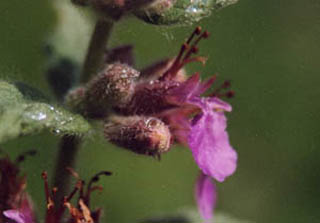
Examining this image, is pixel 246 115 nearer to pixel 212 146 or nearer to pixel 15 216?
pixel 212 146

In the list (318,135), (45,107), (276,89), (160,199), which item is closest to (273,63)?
(276,89)

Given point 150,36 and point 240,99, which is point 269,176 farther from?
point 150,36

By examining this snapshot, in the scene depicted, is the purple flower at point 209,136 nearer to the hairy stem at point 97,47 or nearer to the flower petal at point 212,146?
the flower petal at point 212,146

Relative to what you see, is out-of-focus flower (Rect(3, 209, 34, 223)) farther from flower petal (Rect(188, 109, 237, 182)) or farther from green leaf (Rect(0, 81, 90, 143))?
flower petal (Rect(188, 109, 237, 182))

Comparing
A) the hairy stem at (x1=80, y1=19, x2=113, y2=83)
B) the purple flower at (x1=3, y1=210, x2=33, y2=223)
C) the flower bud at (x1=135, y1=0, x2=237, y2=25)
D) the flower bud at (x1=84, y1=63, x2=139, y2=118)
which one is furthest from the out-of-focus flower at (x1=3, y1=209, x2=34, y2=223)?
the flower bud at (x1=135, y1=0, x2=237, y2=25)

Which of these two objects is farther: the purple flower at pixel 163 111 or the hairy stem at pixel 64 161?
the hairy stem at pixel 64 161

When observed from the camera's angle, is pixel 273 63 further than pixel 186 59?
Yes

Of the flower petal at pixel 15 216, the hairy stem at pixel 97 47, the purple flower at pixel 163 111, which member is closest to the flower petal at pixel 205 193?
the purple flower at pixel 163 111
